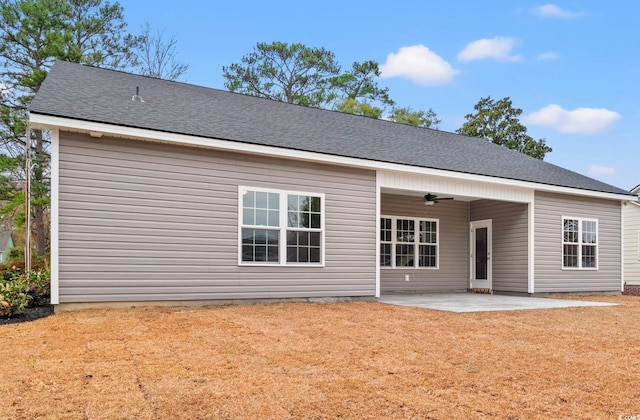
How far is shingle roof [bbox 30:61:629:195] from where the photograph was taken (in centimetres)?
815

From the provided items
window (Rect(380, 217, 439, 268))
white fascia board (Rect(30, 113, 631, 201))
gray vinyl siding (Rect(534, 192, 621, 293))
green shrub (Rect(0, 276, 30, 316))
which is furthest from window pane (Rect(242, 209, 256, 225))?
gray vinyl siding (Rect(534, 192, 621, 293))

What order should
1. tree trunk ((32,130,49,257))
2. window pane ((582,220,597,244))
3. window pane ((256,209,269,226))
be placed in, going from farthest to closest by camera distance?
tree trunk ((32,130,49,257)) < window pane ((582,220,597,244)) < window pane ((256,209,269,226))

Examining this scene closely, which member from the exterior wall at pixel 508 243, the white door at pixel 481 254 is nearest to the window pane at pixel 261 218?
the exterior wall at pixel 508 243

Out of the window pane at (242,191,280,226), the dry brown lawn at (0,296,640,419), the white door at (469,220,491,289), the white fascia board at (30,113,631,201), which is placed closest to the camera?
the dry brown lawn at (0,296,640,419)

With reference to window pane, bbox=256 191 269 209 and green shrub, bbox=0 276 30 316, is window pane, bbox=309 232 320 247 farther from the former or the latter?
green shrub, bbox=0 276 30 316

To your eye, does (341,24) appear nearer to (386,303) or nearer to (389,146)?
(389,146)

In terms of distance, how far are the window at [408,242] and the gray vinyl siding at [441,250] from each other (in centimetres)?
14

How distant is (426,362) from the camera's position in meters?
4.70

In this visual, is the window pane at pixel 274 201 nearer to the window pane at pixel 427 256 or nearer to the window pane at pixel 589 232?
the window pane at pixel 427 256

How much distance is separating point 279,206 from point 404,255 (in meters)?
5.05

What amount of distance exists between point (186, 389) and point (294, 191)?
5.77 metres

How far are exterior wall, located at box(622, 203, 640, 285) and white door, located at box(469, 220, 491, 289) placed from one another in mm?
7236

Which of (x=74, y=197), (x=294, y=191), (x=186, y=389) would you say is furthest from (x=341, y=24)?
(x=186, y=389)

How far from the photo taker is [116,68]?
68.4ft
